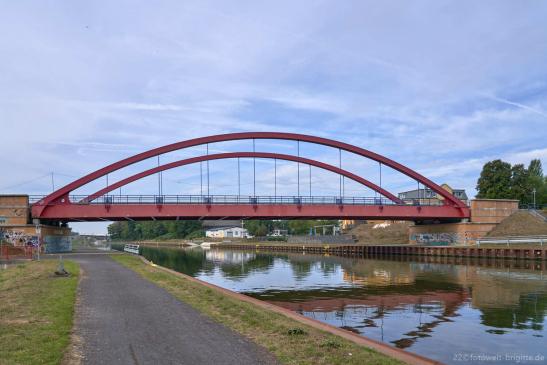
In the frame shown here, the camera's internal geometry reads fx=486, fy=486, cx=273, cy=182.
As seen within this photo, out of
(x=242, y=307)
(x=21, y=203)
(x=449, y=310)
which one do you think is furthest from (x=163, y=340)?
(x=21, y=203)

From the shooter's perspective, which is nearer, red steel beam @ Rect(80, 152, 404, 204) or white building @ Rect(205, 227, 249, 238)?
red steel beam @ Rect(80, 152, 404, 204)

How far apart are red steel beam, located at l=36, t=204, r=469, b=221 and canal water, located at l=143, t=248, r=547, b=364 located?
17077mm

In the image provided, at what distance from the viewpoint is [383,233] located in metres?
102

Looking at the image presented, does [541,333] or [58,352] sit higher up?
[58,352]

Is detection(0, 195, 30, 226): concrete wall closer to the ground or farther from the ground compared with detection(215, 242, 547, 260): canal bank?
farther from the ground

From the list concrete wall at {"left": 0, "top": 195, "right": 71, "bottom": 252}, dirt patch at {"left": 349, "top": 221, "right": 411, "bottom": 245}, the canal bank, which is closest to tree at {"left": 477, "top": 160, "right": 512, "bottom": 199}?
dirt patch at {"left": 349, "top": 221, "right": 411, "bottom": 245}

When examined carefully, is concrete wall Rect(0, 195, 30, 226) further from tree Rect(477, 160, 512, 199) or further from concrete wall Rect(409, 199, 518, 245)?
tree Rect(477, 160, 512, 199)

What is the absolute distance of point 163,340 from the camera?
35.2ft

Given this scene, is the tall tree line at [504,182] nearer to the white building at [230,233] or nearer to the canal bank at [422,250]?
the canal bank at [422,250]

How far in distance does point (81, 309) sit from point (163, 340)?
17.2ft

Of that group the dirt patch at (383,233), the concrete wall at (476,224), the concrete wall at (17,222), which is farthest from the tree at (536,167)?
the concrete wall at (17,222)

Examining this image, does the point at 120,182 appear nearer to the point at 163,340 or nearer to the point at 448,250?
the point at 448,250

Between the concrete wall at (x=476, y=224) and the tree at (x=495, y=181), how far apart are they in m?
18.1

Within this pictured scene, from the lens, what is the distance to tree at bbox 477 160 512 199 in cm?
8662
